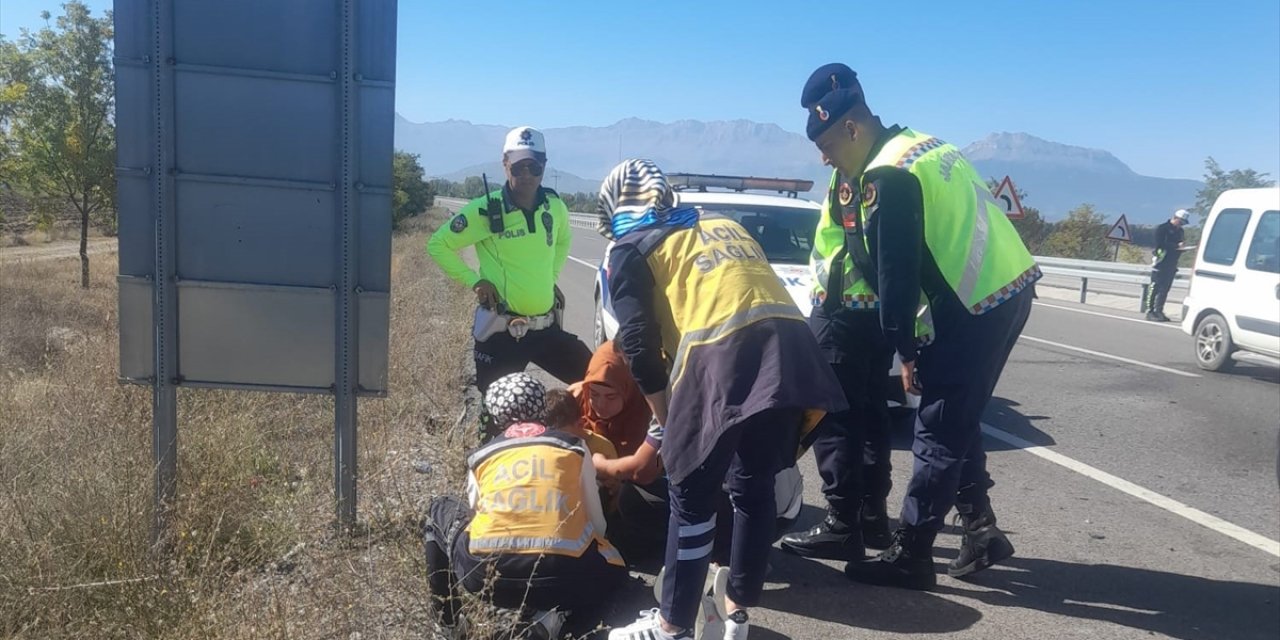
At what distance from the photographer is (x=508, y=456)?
3195mm

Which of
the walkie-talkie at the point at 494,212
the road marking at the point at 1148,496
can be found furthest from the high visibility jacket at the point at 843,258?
the road marking at the point at 1148,496

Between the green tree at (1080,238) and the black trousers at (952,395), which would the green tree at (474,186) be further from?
the green tree at (1080,238)

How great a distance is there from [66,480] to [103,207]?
16019 millimetres

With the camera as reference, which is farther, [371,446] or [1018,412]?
[1018,412]

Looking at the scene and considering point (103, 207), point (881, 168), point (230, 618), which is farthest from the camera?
point (103, 207)

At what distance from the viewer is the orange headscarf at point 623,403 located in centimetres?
400

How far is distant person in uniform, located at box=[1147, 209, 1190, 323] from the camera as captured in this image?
15.6 meters

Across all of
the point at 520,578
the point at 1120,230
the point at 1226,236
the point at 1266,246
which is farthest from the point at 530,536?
the point at 1120,230

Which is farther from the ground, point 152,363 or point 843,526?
point 152,363

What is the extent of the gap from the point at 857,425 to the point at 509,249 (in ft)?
6.35

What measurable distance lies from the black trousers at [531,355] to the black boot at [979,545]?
2060 millimetres

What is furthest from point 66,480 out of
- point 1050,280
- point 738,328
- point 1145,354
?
point 1050,280

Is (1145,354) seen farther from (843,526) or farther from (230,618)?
(230,618)

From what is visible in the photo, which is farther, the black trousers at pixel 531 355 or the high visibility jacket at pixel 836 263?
the black trousers at pixel 531 355
